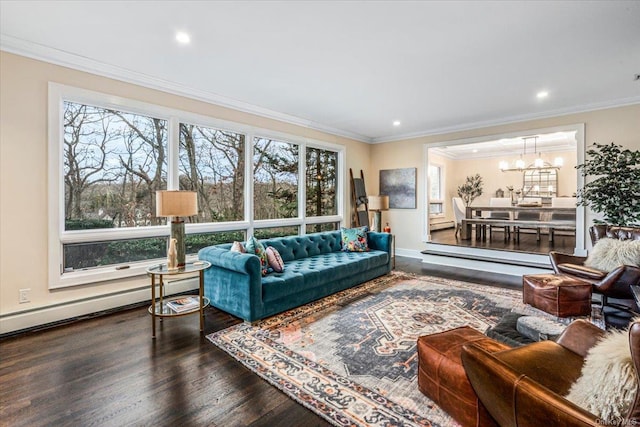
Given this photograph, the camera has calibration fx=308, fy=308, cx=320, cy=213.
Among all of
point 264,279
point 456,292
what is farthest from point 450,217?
point 264,279

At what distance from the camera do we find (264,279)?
10.8 ft

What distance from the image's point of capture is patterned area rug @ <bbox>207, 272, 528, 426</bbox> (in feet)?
6.21

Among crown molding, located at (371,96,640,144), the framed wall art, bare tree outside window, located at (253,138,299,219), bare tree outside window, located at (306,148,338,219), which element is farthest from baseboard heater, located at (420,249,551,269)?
bare tree outside window, located at (253,138,299,219)

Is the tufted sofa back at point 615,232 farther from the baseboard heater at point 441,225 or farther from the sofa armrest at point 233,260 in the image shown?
the baseboard heater at point 441,225

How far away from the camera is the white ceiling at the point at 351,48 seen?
96.2 inches

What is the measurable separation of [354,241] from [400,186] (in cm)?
256

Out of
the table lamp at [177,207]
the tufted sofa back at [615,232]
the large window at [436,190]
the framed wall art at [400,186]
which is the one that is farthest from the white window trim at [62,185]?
the large window at [436,190]

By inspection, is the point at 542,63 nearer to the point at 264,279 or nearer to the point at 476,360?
the point at 476,360

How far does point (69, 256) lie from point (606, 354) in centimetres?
431

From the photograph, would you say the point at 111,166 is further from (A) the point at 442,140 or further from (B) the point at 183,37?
(A) the point at 442,140

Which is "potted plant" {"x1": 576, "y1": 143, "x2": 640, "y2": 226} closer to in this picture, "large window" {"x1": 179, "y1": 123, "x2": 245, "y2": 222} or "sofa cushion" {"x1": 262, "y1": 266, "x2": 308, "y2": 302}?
"sofa cushion" {"x1": 262, "y1": 266, "x2": 308, "y2": 302}

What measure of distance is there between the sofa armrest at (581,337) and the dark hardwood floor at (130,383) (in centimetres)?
Answer: 141

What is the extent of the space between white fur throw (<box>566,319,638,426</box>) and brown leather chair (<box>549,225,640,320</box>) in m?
2.83

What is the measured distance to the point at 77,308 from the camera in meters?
3.27
